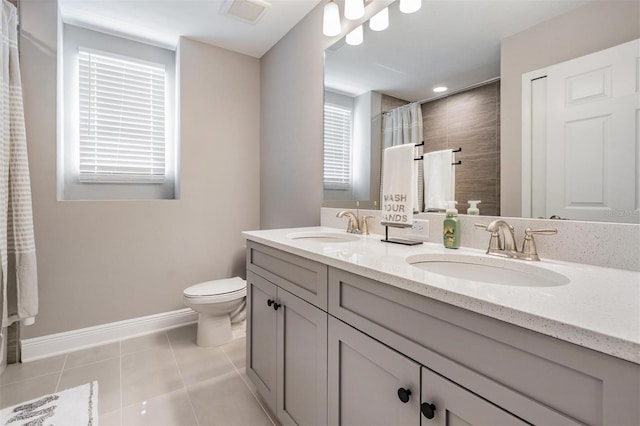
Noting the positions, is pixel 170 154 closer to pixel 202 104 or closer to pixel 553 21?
pixel 202 104

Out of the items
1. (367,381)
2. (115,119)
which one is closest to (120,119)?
(115,119)

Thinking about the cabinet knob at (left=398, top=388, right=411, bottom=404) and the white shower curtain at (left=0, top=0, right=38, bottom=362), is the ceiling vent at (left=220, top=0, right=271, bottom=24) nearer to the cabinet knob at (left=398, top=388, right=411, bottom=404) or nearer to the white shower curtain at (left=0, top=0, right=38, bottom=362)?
the white shower curtain at (left=0, top=0, right=38, bottom=362)

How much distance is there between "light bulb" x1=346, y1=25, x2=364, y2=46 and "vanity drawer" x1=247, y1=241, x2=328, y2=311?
131 centimetres

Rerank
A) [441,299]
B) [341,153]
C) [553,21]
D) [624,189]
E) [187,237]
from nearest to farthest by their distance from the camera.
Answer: [441,299], [624,189], [553,21], [341,153], [187,237]

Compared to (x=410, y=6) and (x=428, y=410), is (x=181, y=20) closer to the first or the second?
(x=410, y=6)

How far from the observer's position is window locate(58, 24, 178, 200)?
2227 mm

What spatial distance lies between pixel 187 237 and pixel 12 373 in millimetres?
1292

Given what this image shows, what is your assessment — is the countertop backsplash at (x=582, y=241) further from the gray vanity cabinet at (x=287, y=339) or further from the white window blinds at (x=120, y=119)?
the white window blinds at (x=120, y=119)

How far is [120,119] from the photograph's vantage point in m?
2.38

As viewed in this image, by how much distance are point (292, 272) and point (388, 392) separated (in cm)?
58

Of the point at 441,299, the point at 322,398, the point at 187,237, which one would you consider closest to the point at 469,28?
the point at 441,299

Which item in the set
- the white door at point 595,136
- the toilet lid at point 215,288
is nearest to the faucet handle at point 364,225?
the white door at point 595,136

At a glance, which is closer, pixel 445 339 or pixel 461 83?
pixel 445 339

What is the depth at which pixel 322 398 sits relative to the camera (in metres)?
1.03
